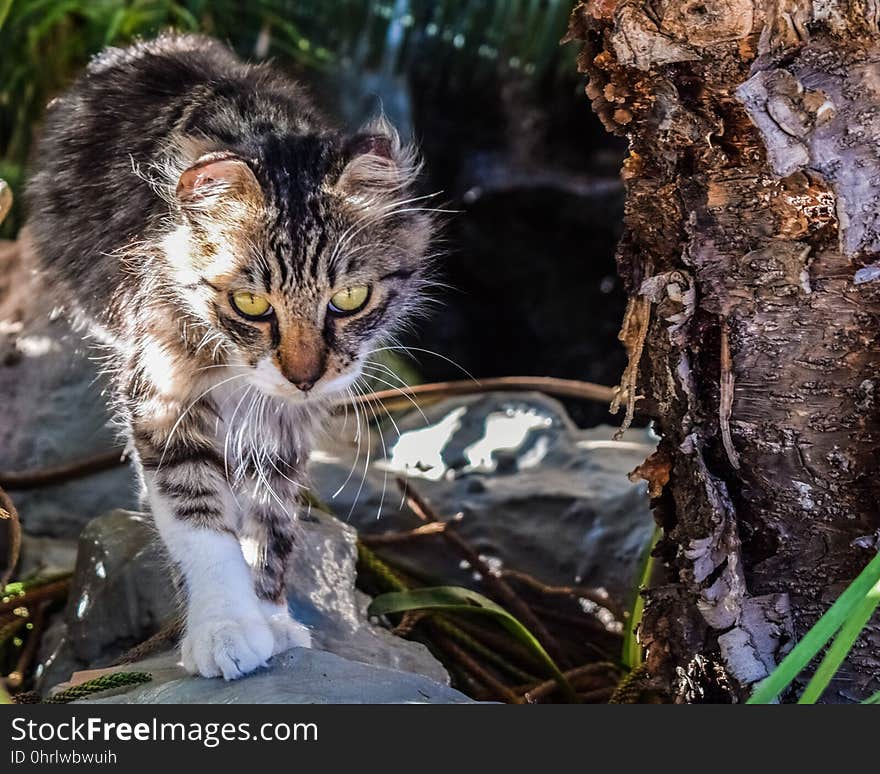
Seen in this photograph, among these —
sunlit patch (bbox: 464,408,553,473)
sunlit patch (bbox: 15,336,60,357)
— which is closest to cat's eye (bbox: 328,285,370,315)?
sunlit patch (bbox: 464,408,553,473)

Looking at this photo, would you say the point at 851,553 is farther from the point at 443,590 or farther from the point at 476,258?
the point at 476,258

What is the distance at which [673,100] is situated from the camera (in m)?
1.17

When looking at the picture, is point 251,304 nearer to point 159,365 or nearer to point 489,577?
point 159,365

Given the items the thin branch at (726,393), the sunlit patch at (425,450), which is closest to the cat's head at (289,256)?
the thin branch at (726,393)

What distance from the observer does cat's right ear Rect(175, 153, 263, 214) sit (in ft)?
4.71

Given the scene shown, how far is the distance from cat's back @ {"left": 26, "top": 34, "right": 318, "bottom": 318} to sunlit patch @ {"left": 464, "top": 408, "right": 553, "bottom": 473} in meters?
0.94

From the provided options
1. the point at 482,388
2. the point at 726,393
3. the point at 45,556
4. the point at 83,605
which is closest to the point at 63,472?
the point at 45,556

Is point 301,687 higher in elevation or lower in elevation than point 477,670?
higher

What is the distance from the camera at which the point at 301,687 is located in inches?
48.0

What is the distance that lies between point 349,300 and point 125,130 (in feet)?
1.92

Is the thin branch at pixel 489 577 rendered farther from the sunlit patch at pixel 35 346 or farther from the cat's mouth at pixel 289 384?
the sunlit patch at pixel 35 346

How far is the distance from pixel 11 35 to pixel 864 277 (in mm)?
2576

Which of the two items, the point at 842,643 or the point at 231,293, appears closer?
the point at 842,643

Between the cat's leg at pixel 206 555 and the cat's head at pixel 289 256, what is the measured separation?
0.58 feet
